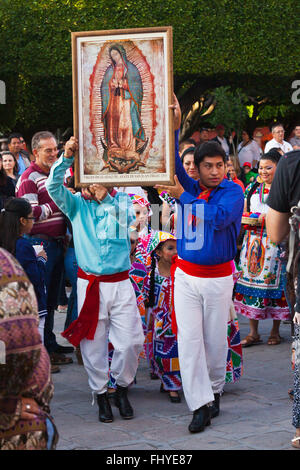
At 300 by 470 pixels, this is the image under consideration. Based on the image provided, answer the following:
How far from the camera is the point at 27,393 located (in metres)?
2.99

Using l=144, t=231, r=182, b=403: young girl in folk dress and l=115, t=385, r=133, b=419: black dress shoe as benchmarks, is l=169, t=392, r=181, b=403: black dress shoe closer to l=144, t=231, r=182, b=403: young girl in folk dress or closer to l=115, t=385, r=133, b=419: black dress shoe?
l=144, t=231, r=182, b=403: young girl in folk dress

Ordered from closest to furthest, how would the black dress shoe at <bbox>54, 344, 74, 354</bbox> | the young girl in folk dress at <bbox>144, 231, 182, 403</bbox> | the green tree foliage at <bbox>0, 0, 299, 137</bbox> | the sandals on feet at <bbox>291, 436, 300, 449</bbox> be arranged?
the sandals on feet at <bbox>291, 436, 300, 449</bbox> → the young girl in folk dress at <bbox>144, 231, 182, 403</bbox> → the black dress shoe at <bbox>54, 344, 74, 354</bbox> → the green tree foliage at <bbox>0, 0, 299, 137</bbox>

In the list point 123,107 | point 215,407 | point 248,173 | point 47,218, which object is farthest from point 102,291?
point 248,173

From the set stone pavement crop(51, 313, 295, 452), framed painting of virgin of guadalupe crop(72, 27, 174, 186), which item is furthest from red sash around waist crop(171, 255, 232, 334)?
stone pavement crop(51, 313, 295, 452)

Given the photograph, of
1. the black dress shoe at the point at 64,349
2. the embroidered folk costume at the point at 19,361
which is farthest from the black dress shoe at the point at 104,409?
the embroidered folk costume at the point at 19,361

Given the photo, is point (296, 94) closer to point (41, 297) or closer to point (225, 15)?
point (225, 15)

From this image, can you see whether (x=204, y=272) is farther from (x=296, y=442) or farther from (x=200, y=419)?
(x=296, y=442)

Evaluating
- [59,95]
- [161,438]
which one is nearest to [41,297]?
[161,438]

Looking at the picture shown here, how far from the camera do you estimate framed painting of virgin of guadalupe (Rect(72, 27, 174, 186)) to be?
4.79 metres

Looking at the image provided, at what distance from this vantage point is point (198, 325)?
519 cm

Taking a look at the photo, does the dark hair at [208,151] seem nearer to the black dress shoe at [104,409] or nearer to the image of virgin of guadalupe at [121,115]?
the image of virgin of guadalupe at [121,115]

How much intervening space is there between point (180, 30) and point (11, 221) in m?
11.7

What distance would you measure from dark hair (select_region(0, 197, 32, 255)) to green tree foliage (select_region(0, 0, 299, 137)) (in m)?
11.0

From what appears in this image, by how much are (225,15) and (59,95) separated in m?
4.67
